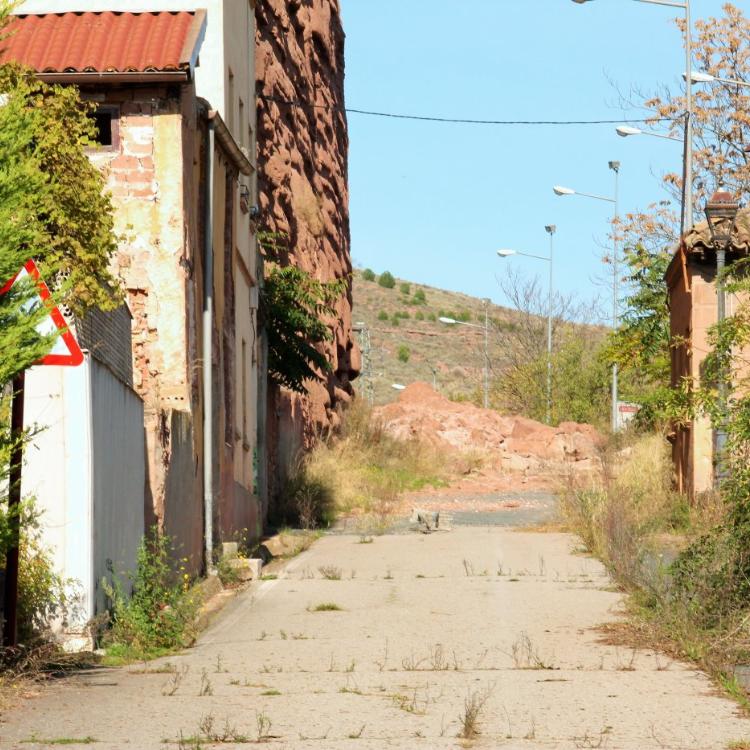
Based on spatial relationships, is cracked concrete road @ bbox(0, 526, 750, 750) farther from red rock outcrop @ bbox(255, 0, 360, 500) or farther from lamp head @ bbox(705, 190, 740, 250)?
red rock outcrop @ bbox(255, 0, 360, 500)

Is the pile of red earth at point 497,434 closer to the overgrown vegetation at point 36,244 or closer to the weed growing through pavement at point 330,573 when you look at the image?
the weed growing through pavement at point 330,573

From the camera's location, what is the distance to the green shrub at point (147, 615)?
40.3 ft

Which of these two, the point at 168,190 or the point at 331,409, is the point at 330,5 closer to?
the point at 331,409

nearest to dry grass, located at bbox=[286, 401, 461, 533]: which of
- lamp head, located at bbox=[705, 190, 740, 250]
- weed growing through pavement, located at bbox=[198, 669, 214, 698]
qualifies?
lamp head, located at bbox=[705, 190, 740, 250]

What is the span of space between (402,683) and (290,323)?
19876mm

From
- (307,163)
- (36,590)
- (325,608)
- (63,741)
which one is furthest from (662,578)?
(307,163)

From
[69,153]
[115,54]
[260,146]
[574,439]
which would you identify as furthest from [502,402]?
[69,153]

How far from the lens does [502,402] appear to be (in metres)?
64.9

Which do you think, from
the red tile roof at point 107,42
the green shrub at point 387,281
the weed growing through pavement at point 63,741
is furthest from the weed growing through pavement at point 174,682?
the green shrub at point 387,281

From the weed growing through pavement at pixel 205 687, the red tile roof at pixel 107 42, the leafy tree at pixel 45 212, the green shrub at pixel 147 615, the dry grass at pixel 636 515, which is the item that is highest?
the red tile roof at pixel 107 42

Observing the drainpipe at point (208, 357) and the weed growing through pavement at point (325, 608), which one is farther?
the drainpipe at point (208, 357)

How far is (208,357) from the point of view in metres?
18.7

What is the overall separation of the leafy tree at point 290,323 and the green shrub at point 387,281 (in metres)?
85.6

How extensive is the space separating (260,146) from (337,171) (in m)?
8.82
